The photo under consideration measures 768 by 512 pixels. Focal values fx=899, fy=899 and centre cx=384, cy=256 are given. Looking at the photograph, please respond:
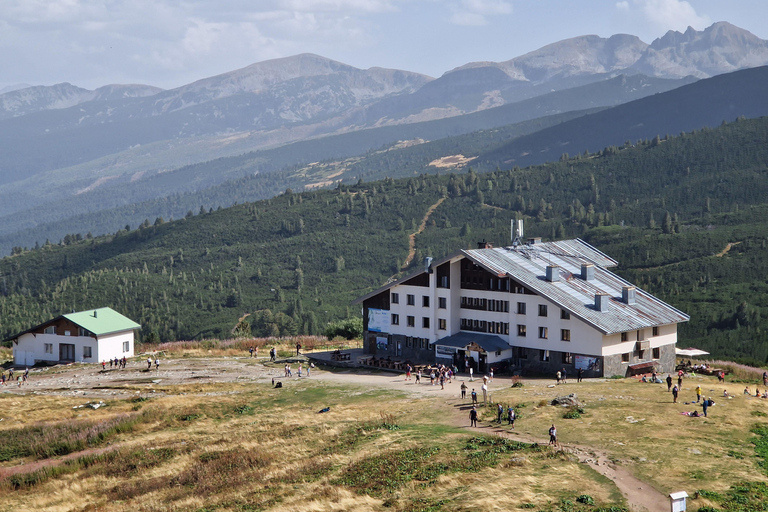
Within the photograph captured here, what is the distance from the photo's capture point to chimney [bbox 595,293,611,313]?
265 feet

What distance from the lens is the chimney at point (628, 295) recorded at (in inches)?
3324

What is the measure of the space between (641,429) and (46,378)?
201ft

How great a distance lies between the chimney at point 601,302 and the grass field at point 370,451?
359 inches

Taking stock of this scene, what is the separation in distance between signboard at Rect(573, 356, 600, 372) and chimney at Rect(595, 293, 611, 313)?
4.64 meters

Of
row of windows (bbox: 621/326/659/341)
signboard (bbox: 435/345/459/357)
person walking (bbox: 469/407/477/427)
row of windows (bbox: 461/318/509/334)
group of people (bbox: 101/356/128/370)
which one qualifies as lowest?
person walking (bbox: 469/407/477/427)

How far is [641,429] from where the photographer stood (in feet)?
183

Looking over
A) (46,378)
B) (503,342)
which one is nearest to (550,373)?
(503,342)

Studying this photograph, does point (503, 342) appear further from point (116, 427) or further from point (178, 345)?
point (178, 345)

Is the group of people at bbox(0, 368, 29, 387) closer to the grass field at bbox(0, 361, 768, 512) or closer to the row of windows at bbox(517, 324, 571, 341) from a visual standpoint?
the grass field at bbox(0, 361, 768, 512)

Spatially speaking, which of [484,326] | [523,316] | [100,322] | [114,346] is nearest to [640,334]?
[523,316]

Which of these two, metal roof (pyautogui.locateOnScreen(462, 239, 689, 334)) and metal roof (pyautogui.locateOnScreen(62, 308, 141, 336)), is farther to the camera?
metal roof (pyautogui.locateOnScreen(62, 308, 141, 336))

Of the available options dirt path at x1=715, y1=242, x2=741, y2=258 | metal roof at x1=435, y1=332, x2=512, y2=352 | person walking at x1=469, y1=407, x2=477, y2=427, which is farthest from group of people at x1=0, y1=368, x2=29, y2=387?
dirt path at x1=715, y1=242, x2=741, y2=258

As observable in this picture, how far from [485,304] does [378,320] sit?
1340 cm

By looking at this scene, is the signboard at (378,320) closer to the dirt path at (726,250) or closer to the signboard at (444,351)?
the signboard at (444,351)
